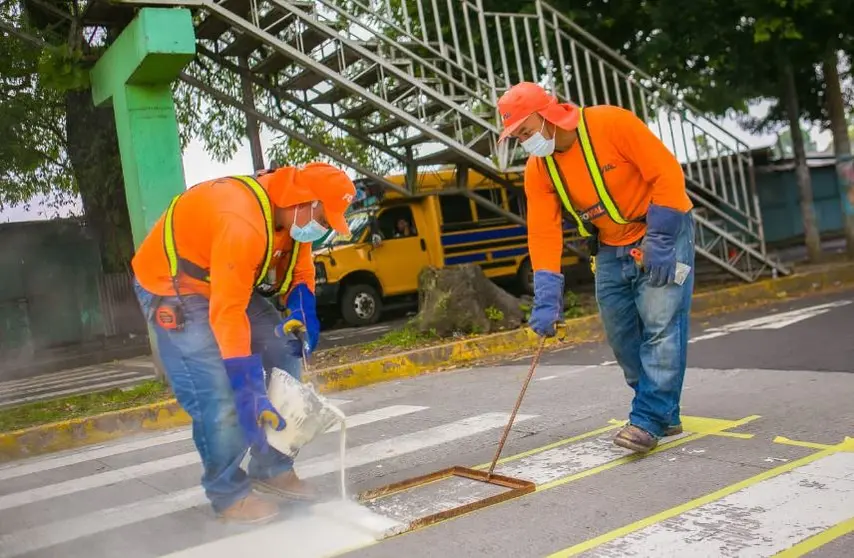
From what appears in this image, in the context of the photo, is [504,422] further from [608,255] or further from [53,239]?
[53,239]

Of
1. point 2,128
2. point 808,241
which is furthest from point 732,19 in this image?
point 2,128

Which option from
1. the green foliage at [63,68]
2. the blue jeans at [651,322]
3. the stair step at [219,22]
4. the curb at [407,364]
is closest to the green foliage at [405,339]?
Answer: the curb at [407,364]

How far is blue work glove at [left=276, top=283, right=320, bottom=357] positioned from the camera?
3928 millimetres

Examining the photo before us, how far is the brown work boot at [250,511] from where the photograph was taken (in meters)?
3.54

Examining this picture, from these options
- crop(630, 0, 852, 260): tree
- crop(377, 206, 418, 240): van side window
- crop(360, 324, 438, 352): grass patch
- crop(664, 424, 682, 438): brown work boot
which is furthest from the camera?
crop(377, 206, 418, 240): van side window

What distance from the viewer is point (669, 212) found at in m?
3.86

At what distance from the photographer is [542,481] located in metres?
→ 3.73

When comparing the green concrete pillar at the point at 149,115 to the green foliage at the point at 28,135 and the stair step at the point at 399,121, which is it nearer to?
the stair step at the point at 399,121

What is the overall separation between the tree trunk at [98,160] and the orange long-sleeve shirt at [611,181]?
10586 millimetres

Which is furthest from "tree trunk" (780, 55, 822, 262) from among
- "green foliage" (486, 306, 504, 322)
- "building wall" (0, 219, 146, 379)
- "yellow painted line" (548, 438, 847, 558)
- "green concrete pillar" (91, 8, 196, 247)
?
"building wall" (0, 219, 146, 379)

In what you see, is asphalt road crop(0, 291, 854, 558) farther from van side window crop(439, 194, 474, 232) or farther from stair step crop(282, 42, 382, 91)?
van side window crop(439, 194, 474, 232)

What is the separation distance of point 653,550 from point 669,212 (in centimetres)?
168

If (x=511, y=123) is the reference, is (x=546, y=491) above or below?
below

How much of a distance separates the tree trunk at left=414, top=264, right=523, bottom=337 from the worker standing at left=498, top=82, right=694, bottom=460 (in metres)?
4.92
